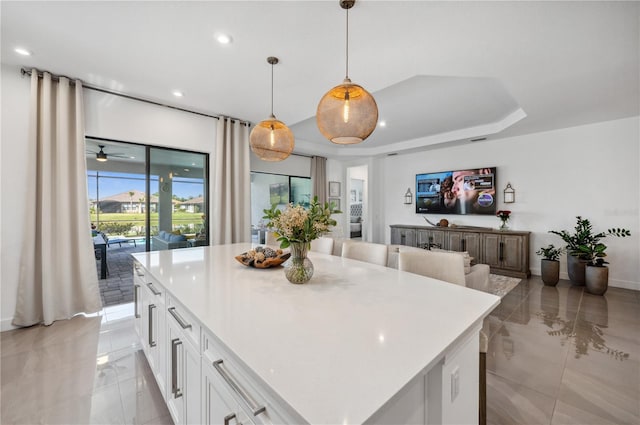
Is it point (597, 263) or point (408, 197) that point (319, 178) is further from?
point (597, 263)

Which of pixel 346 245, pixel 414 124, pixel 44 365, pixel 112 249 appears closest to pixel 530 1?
pixel 346 245

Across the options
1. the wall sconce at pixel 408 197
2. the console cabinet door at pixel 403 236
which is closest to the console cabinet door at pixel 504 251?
the console cabinet door at pixel 403 236

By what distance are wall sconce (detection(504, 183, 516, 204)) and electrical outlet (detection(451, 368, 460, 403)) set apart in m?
5.19

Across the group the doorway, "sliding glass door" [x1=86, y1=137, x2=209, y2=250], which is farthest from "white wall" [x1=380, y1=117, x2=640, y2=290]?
"sliding glass door" [x1=86, y1=137, x2=209, y2=250]

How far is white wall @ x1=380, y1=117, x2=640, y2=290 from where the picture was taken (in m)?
3.99

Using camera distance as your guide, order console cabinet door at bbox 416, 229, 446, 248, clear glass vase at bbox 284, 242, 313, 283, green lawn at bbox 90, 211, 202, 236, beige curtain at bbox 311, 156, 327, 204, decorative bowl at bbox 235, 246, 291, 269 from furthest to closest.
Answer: beige curtain at bbox 311, 156, 327, 204 < console cabinet door at bbox 416, 229, 446, 248 < green lawn at bbox 90, 211, 202, 236 < decorative bowl at bbox 235, 246, 291, 269 < clear glass vase at bbox 284, 242, 313, 283

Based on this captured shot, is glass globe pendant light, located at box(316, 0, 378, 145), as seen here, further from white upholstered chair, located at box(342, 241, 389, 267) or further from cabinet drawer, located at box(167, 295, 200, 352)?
cabinet drawer, located at box(167, 295, 200, 352)

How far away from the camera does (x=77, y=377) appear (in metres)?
2.02

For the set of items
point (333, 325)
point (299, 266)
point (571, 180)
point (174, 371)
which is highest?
point (571, 180)

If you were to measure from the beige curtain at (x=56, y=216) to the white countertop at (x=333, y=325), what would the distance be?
2.09 metres

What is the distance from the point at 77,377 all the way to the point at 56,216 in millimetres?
1888

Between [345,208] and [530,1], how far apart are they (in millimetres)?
5884

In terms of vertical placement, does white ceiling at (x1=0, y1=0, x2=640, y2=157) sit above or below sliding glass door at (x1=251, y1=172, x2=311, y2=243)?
above

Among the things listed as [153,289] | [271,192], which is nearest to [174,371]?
[153,289]
